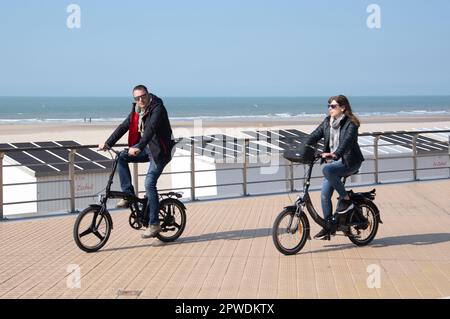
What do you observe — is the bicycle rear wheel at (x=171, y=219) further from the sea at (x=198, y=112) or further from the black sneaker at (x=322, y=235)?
the sea at (x=198, y=112)

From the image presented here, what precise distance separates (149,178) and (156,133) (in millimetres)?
513

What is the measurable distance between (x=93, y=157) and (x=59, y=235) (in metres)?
10.3

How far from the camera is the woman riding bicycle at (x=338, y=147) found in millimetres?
7984

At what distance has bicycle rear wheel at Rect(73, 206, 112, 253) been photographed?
319 inches

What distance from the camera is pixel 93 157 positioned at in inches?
771

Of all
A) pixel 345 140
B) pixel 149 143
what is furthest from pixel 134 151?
pixel 345 140

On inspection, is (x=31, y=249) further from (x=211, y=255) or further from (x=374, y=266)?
(x=374, y=266)

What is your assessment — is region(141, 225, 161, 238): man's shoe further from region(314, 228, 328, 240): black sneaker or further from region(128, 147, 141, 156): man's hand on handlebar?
region(314, 228, 328, 240): black sneaker

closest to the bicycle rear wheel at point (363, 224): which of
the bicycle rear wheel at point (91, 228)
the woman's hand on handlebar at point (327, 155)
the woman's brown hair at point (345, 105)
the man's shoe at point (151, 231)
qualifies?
the woman's hand on handlebar at point (327, 155)

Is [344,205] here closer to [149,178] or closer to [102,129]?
[149,178]

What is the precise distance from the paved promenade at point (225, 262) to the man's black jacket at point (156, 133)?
3.55ft

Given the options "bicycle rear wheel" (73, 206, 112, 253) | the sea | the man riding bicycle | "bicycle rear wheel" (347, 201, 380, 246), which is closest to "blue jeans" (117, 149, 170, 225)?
the man riding bicycle

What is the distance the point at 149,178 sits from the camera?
8.38 m
